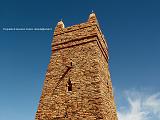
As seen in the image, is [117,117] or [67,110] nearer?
[67,110]

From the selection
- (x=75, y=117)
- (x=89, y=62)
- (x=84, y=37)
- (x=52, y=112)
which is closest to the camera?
(x=75, y=117)

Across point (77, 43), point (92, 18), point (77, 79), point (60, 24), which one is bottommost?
point (77, 79)

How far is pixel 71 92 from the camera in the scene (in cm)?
1138

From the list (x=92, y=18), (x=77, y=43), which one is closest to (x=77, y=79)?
(x=77, y=43)

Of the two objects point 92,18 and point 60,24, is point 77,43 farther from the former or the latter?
point 60,24

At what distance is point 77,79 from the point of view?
11.6 m

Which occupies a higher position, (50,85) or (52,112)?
(50,85)

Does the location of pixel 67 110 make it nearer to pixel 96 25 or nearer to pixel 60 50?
pixel 60 50

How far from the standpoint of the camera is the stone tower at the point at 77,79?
10.6m

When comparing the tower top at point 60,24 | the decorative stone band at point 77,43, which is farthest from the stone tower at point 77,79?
the tower top at point 60,24

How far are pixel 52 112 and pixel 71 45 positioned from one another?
429 cm

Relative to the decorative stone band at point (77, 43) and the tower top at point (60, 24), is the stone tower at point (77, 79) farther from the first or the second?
the tower top at point (60, 24)

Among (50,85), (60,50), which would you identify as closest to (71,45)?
(60,50)

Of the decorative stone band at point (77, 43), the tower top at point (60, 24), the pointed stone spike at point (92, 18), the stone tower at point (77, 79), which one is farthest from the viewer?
the tower top at point (60, 24)
